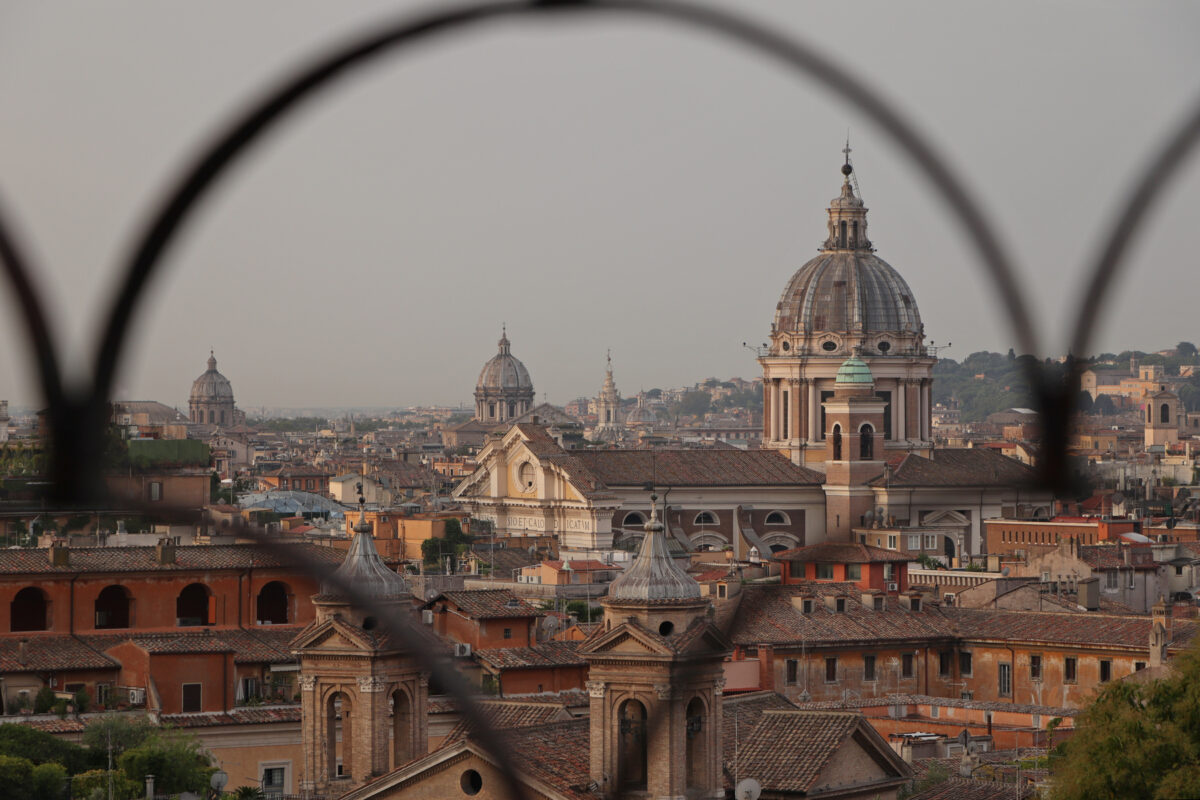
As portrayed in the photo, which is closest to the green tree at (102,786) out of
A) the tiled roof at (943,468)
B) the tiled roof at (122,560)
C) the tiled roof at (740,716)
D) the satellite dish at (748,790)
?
the tiled roof at (740,716)

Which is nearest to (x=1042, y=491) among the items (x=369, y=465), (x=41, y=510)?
(x=41, y=510)

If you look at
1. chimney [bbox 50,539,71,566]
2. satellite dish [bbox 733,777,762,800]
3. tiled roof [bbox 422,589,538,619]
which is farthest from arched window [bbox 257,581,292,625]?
satellite dish [bbox 733,777,762,800]

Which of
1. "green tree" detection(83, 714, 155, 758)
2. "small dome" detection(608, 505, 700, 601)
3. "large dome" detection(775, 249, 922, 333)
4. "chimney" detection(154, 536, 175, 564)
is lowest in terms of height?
"green tree" detection(83, 714, 155, 758)

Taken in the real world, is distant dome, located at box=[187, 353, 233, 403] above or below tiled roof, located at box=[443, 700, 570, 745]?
above

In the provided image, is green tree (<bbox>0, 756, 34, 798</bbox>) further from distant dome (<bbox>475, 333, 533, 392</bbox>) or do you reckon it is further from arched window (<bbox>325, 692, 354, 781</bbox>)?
distant dome (<bbox>475, 333, 533, 392</bbox>)

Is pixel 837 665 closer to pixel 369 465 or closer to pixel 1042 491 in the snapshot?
pixel 1042 491

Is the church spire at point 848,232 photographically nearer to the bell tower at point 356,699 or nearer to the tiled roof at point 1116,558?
the tiled roof at point 1116,558
